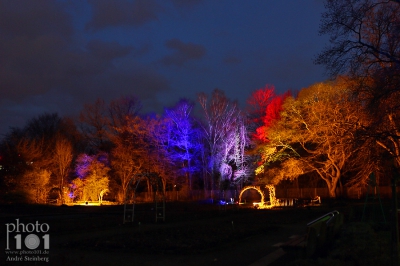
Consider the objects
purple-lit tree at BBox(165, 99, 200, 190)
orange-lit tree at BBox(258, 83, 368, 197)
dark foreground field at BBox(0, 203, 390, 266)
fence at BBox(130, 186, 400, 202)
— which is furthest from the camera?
purple-lit tree at BBox(165, 99, 200, 190)

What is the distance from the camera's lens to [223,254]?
1205 cm

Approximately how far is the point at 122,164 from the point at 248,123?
17.6 metres

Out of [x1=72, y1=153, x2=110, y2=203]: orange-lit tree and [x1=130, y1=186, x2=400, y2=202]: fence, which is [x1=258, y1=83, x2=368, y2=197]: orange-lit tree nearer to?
[x1=130, y1=186, x2=400, y2=202]: fence

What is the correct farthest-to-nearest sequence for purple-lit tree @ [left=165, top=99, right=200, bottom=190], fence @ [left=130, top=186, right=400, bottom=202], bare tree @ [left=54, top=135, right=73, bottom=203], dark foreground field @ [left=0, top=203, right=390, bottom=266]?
purple-lit tree @ [left=165, top=99, right=200, bottom=190], fence @ [left=130, top=186, right=400, bottom=202], bare tree @ [left=54, top=135, right=73, bottom=203], dark foreground field @ [left=0, top=203, right=390, bottom=266]

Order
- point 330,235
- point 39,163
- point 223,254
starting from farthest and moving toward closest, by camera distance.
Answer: point 39,163
point 330,235
point 223,254

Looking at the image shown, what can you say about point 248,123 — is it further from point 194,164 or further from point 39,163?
point 39,163

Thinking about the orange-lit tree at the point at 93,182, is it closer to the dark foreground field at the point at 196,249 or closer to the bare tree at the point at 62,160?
the bare tree at the point at 62,160

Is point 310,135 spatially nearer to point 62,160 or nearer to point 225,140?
point 225,140

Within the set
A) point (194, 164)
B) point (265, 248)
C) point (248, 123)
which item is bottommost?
point (265, 248)

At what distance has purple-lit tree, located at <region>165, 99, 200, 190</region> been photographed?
172 feet

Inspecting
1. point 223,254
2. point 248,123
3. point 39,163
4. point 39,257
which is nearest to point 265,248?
point 223,254

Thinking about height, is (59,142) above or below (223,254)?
A: above

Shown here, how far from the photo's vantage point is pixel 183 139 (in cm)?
5256

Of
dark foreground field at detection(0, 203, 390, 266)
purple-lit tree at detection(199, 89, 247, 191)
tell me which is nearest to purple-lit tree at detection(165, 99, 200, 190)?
purple-lit tree at detection(199, 89, 247, 191)
